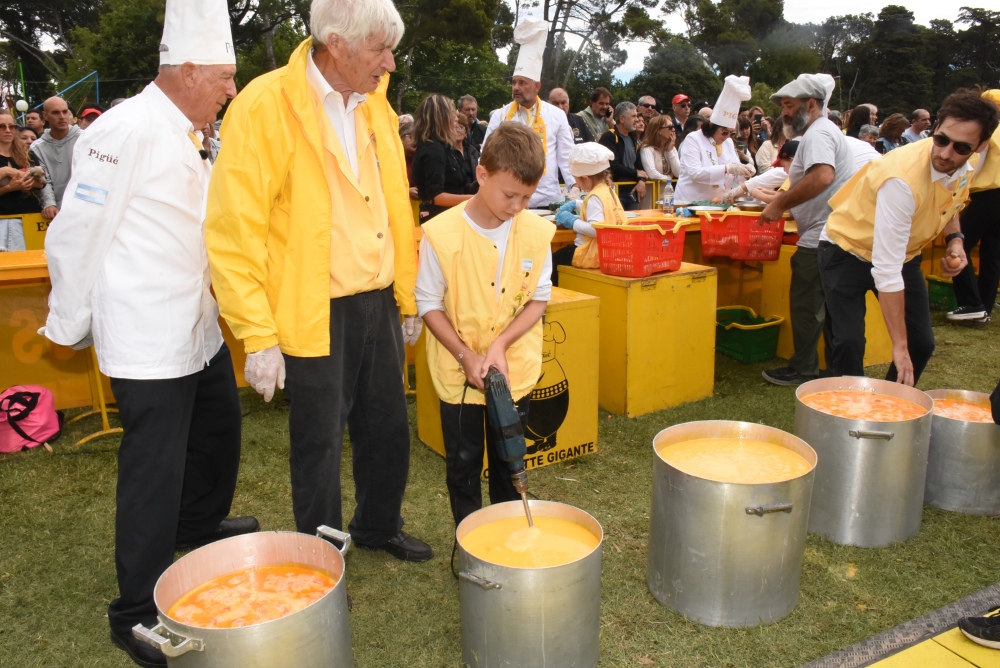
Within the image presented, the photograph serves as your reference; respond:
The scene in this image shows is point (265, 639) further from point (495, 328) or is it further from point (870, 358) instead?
point (870, 358)

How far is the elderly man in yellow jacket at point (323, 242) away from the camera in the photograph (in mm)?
2188

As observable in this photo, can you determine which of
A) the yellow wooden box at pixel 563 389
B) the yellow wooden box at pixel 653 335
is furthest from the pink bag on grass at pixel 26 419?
the yellow wooden box at pixel 653 335

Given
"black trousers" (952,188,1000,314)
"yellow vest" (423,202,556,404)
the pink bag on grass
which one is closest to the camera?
"yellow vest" (423,202,556,404)

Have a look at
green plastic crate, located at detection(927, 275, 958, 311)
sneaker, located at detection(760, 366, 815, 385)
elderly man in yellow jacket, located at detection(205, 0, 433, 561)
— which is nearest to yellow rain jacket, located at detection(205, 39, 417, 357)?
elderly man in yellow jacket, located at detection(205, 0, 433, 561)

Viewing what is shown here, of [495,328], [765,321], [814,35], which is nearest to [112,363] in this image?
[495,328]

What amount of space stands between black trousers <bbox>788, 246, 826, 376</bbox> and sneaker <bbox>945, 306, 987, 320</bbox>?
2430mm

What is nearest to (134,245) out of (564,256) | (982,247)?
(564,256)

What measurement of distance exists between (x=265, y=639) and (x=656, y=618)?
1510mm

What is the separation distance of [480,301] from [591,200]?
2.35 m

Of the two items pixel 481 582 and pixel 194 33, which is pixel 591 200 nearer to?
pixel 194 33

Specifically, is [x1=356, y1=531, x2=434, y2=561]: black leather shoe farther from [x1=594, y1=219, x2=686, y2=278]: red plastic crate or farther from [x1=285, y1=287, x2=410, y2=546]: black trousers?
[x1=594, y1=219, x2=686, y2=278]: red plastic crate

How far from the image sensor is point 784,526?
7.95ft

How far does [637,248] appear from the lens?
4438mm

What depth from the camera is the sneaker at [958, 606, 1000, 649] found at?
7.82 feet
